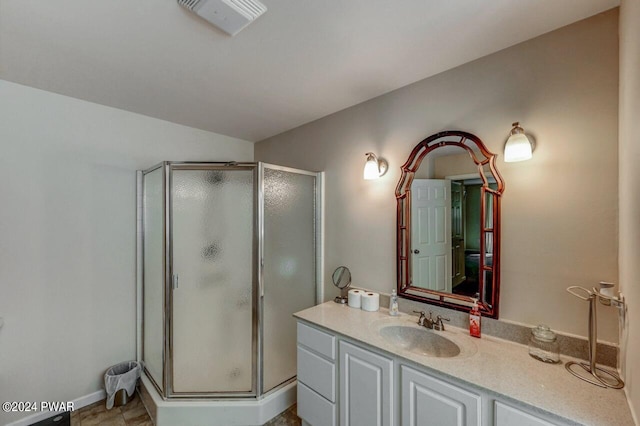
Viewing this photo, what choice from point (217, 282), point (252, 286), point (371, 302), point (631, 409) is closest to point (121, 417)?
point (217, 282)

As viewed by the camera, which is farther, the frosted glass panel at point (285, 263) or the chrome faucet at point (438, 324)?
the frosted glass panel at point (285, 263)

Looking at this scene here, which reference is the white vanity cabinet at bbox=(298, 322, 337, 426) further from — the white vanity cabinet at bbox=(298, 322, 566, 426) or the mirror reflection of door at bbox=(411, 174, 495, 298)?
the mirror reflection of door at bbox=(411, 174, 495, 298)

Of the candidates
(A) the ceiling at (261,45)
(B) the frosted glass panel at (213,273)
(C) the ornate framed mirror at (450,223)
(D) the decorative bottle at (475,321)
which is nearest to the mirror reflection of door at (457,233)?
(C) the ornate framed mirror at (450,223)

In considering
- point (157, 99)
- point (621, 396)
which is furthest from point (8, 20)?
point (621, 396)

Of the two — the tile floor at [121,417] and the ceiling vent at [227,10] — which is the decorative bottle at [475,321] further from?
the ceiling vent at [227,10]

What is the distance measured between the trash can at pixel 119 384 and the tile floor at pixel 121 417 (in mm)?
57

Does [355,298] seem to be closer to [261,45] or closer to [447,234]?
[447,234]

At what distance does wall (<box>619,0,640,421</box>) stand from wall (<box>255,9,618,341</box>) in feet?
0.25

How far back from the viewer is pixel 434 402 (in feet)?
3.84

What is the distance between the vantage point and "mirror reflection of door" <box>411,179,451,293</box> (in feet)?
5.47

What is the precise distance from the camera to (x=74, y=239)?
2016mm

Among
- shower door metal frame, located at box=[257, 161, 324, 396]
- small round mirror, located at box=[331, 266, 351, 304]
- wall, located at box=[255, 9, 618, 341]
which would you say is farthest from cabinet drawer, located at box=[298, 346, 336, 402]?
wall, located at box=[255, 9, 618, 341]

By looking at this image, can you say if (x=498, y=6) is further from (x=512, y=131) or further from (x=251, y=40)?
(x=251, y=40)

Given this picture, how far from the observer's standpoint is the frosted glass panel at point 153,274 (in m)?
2.02
